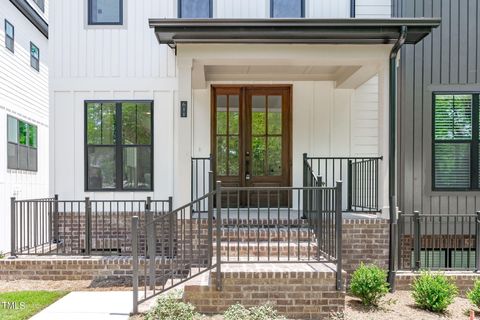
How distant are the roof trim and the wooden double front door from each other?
21.5ft

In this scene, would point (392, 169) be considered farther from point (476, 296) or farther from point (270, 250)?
point (270, 250)

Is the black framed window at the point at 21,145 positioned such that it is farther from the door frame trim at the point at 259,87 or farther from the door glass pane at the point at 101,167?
the door frame trim at the point at 259,87

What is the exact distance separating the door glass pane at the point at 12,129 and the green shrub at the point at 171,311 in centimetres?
805

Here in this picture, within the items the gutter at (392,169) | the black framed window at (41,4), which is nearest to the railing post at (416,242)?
the gutter at (392,169)

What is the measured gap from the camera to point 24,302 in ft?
18.0

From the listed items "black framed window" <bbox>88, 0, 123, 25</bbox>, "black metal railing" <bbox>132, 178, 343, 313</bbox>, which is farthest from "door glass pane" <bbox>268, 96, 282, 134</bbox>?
"black framed window" <bbox>88, 0, 123, 25</bbox>

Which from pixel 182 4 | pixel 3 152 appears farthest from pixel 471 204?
pixel 3 152

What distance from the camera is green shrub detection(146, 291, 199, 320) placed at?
4.50 metres

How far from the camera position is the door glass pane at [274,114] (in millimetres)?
8406

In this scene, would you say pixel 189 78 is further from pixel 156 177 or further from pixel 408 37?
pixel 408 37

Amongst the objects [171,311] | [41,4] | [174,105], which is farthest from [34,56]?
[171,311]

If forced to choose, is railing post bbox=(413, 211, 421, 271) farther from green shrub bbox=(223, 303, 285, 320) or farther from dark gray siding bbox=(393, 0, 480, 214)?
green shrub bbox=(223, 303, 285, 320)

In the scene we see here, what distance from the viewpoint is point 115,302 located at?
5.60 m

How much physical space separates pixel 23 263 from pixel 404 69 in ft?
23.0
